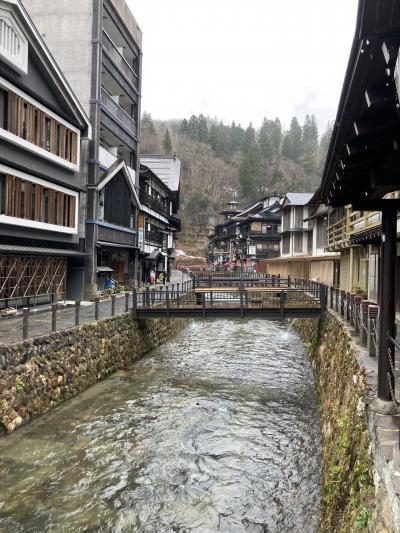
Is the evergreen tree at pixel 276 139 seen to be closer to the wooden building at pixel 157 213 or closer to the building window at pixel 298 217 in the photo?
the wooden building at pixel 157 213

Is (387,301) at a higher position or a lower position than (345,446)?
higher

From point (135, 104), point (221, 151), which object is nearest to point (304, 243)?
point (135, 104)

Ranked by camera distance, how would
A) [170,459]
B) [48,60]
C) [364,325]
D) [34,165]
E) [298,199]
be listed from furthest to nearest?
[298,199] < [48,60] < [34,165] < [364,325] < [170,459]

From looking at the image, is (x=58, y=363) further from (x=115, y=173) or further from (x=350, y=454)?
(x=115, y=173)

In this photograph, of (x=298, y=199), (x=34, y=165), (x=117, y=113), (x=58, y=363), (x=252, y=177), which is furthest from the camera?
(x=252, y=177)

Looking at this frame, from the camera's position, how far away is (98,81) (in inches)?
1061

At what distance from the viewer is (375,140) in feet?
17.6

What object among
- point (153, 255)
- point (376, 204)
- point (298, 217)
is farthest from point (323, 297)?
point (298, 217)

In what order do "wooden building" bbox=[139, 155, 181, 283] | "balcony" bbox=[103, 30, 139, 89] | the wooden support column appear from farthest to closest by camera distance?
1. "wooden building" bbox=[139, 155, 181, 283]
2. "balcony" bbox=[103, 30, 139, 89]
3. the wooden support column

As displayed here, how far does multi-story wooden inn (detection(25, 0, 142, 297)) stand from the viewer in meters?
26.7

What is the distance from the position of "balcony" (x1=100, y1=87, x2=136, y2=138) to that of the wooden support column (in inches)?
982

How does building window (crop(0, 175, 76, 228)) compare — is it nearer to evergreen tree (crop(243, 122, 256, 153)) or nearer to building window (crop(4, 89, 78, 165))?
building window (crop(4, 89, 78, 165))

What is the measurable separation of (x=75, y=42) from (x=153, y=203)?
18599 mm

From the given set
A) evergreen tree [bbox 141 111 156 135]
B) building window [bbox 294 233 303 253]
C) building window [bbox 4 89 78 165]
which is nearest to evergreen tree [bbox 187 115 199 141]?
evergreen tree [bbox 141 111 156 135]
